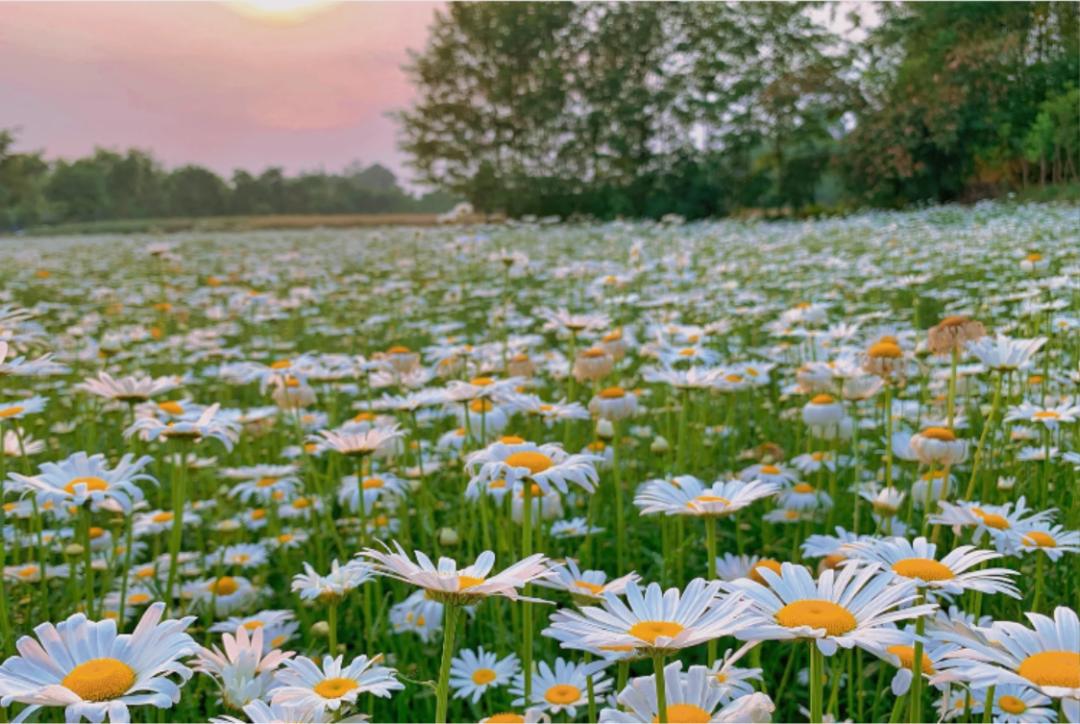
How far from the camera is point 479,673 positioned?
167cm

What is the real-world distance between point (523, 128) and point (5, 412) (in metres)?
27.2

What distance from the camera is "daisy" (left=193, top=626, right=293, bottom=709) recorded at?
3.80ft

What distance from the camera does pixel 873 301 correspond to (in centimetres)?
505

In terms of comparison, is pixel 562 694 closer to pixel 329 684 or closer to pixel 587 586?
pixel 587 586

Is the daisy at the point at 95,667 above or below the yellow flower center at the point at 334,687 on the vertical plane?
above

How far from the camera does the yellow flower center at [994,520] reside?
1526mm

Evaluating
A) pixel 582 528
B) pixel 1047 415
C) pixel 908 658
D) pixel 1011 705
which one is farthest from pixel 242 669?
pixel 1047 415

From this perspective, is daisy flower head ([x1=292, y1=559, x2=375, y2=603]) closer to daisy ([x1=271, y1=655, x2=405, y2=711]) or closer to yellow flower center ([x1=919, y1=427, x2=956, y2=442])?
daisy ([x1=271, y1=655, x2=405, y2=711])

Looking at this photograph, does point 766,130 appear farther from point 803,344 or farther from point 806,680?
point 806,680

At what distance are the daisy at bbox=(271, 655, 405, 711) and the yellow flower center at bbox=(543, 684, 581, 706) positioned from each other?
1.07 ft

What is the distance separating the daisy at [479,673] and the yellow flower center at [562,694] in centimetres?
26

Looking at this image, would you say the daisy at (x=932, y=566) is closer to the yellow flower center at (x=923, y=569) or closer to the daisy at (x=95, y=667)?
the yellow flower center at (x=923, y=569)

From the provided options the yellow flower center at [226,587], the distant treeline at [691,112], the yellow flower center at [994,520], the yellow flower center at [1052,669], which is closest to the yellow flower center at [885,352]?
the yellow flower center at [994,520]

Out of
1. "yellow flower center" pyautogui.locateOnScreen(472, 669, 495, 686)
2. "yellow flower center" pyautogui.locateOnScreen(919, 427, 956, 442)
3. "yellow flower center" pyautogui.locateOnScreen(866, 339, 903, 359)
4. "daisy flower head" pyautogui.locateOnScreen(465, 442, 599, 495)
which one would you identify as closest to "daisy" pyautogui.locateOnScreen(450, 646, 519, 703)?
"yellow flower center" pyautogui.locateOnScreen(472, 669, 495, 686)
